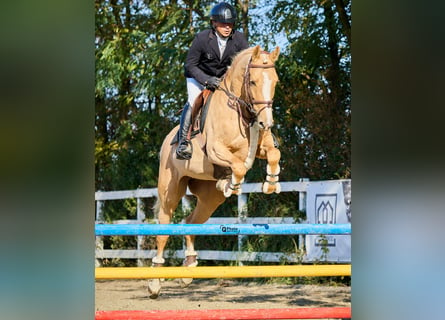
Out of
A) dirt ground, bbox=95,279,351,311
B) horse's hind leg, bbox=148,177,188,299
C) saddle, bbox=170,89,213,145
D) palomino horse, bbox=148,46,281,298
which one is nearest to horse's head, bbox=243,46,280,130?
→ palomino horse, bbox=148,46,281,298

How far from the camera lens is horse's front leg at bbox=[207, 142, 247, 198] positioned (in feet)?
15.0

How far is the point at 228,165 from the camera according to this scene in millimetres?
4688

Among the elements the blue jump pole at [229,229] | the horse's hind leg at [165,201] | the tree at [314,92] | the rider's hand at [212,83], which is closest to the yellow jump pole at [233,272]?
the blue jump pole at [229,229]

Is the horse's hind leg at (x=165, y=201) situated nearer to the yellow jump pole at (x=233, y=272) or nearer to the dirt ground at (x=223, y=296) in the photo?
the dirt ground at (x=223, y=296)

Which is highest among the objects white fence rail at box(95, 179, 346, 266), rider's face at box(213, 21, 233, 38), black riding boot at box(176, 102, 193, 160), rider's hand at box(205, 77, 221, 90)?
rider's face at box(213, 21, 233, 38)

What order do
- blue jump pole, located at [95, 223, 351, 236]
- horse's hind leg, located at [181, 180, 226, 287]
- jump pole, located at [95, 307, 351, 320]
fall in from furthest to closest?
horse's hind leg, located at [181, 180, 226, 287], blue jump pole, located at [95, 223, 351, 236], jump pole, located at [95, 307, 351, 320]

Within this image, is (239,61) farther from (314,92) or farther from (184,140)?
(314,92)

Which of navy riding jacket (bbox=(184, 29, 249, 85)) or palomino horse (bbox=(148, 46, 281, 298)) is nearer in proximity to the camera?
palomino horse (bbox=(148, 46, 281, 298))

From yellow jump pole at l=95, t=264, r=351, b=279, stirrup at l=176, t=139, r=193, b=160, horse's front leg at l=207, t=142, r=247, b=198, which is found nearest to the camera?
yellow jump pole at l=95, t=264, r=351, b=279

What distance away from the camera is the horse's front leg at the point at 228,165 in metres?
4.57

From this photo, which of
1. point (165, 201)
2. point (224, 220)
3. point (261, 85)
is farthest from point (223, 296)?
point (261, 85)

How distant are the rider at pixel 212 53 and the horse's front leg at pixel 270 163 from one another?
57 centimetres

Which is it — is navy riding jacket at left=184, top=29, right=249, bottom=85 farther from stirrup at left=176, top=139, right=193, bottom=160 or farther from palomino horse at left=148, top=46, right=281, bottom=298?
stirrup at left=176, top=139, right=193, bottom=160
